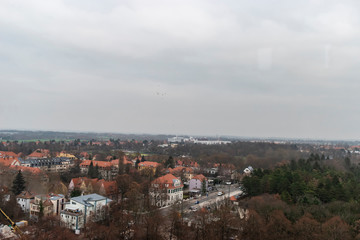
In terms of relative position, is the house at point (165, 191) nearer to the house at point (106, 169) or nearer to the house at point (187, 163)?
the house at point (106, 169)

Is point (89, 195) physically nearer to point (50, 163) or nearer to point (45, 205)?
point (45, 205)

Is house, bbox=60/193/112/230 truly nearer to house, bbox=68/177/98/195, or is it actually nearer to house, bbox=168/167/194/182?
house, bbox=68/177/98/195

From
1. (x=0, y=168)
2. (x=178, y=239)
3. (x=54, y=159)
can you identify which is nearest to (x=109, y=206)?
(x=178, y=239)

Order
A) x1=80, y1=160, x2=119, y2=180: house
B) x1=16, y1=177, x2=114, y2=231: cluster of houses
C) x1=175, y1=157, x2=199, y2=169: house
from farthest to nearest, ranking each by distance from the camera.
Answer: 1. x1=175, y1=157, x2=199, y2=169: house
2. x1=80, y1=160, x2=119, y2=180: house
3. x1=16, y1=177, x2=114, y2=231: cluster of houses

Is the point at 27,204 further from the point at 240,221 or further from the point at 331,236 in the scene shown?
the point at 331,236

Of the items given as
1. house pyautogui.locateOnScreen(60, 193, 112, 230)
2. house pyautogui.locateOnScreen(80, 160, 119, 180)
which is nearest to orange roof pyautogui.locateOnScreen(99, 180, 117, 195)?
house pyautogui.locateOnScreen(60, 193, 112, 230)

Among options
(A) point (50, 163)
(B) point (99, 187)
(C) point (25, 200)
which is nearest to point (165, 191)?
(B) point (99, 187)
